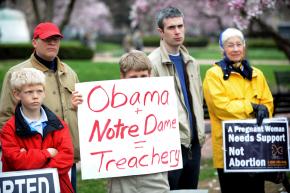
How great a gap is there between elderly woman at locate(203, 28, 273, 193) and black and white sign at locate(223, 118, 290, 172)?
0.10 metres

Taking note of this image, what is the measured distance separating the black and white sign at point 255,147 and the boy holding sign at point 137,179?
1032mm

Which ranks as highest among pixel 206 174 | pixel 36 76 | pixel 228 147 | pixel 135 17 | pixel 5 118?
pixel 135 17

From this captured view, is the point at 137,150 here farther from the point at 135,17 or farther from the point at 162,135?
the point at 135,17

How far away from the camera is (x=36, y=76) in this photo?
13.7 feet

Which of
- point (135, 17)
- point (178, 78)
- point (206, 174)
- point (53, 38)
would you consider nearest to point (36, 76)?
point (53, 38)

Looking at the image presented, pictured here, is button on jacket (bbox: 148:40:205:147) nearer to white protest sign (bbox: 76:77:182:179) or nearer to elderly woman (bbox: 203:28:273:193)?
elderly woman (bbox: 203:28:273:193)

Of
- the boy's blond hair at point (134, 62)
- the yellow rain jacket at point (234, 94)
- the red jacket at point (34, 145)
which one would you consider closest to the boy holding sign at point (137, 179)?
the boy's blond hair at point (134, 62)

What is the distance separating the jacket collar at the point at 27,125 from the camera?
4.17m

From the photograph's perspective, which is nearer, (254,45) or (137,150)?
(137,150)

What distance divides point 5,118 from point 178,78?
1.41 metres

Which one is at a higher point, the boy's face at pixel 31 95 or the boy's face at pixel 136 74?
the boy's face at pixel 136 74

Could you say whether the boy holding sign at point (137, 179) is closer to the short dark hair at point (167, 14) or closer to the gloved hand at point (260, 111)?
the short dark hair at point (167, 14)

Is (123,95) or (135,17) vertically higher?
(135,17)

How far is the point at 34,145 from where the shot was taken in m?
4.24
